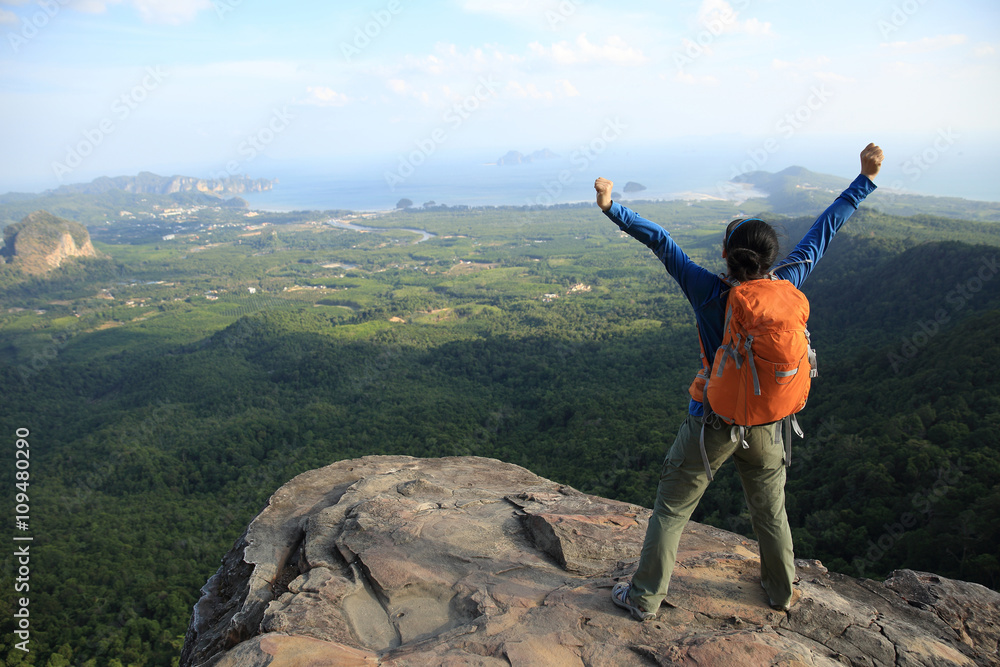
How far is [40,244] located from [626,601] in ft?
381

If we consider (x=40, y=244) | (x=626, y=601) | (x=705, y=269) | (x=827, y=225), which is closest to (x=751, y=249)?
(x=705, y=269)

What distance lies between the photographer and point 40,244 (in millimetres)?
89625

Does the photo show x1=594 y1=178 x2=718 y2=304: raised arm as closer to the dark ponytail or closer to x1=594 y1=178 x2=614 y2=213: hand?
x1=594 y1=178 x2=614 y2=213: hand

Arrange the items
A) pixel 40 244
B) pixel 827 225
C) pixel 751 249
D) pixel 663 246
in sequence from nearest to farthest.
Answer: pixel 751 249
pixel 663 246
pixel 827 225
pixel 40 244

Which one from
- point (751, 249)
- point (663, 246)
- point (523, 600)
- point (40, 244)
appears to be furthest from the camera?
point (40, 244)

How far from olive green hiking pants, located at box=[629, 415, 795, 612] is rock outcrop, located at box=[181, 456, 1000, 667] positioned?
1.10 feet

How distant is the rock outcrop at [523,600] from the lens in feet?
12.9

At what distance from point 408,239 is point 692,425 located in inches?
4767

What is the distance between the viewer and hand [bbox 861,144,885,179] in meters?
3.92

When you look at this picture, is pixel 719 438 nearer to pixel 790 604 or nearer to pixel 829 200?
pixel 790 604

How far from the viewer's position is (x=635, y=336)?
44.5m

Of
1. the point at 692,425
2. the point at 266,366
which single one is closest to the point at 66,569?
the point at 692,425

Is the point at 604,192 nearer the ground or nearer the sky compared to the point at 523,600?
nearer the sky

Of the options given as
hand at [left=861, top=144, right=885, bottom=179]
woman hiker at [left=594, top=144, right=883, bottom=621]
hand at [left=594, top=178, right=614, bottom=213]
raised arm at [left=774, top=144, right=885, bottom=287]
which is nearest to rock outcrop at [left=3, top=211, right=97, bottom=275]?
hand at [left=594, top=178, right=614, bottom=213]
